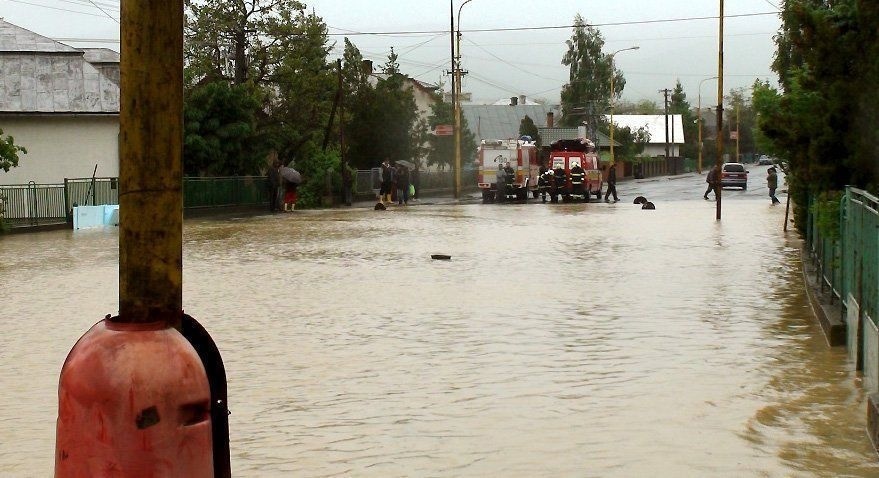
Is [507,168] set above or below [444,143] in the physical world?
below

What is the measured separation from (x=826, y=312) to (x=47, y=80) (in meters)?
37.7

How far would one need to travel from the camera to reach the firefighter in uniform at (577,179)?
185ft

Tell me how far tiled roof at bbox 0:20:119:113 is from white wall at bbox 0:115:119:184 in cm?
39

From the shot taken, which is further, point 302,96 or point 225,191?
point 302,96

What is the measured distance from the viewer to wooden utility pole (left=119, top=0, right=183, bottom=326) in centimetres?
395

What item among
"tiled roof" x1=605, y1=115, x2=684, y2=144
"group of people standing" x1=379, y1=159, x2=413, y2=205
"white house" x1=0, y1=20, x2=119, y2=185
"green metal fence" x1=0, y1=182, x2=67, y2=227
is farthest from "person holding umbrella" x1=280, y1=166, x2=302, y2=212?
"tiled roof" x1=605, y1=115, x2=684, y2=144

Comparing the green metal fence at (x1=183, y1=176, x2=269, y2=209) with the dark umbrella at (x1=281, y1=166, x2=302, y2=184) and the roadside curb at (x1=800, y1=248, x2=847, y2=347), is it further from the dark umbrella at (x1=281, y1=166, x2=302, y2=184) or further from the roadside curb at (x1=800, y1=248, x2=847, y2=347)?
the roadside curb at (x1=800, y1=248, x2=847, y2=347)

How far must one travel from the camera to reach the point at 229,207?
46.4m

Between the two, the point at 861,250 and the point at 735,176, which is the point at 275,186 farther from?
the point at 861,250

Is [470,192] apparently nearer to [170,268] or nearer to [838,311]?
[838,311]

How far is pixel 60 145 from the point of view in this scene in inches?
1793

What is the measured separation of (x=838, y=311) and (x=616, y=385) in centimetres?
378

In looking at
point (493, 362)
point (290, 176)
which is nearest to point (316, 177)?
point (290, 176)

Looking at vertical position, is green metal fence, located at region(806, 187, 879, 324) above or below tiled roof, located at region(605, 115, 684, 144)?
below
